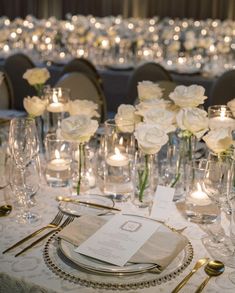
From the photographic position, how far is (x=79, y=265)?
1455 millimetres

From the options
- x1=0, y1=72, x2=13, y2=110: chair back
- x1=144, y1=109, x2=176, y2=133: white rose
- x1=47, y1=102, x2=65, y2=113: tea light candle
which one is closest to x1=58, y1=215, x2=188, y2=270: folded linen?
x1=144, y1=109, x2=176, y2=133: white rose

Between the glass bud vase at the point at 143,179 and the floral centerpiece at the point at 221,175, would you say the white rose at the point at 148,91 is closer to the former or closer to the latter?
the glass bud vase at the point at 143,179

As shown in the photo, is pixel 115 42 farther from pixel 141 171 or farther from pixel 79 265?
pixel 79 265

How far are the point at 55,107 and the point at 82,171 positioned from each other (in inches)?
25.0

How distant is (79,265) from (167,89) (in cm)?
211

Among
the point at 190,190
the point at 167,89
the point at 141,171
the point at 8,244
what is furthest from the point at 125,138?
the point at 167,89

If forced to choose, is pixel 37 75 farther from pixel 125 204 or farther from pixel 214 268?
pixel 214 268

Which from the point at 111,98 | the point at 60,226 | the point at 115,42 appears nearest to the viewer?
the point at 60,226

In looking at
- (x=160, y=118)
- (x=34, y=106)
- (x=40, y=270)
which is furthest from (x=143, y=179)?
(x=34, y=106)

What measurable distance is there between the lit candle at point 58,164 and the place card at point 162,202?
489 mm

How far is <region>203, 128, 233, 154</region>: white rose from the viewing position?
5.53 ft

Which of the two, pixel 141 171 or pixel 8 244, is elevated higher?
pixel 141 171

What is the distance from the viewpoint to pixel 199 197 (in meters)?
1.84

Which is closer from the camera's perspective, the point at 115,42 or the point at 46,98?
the point at 46,98
